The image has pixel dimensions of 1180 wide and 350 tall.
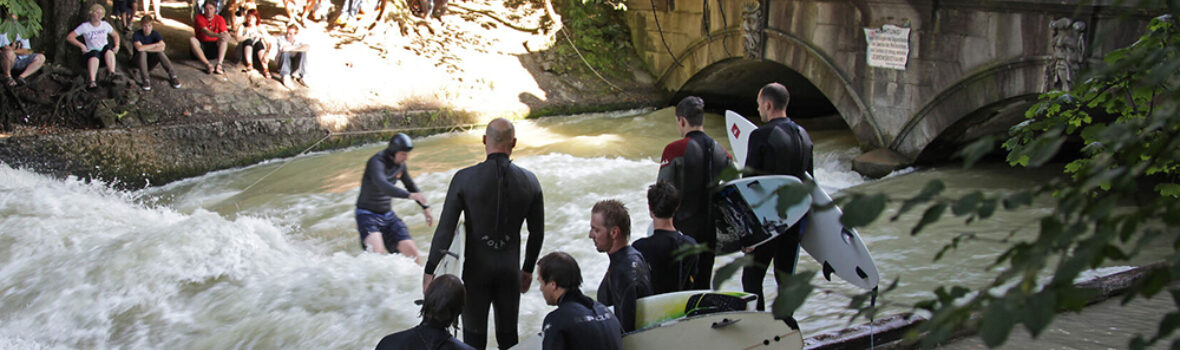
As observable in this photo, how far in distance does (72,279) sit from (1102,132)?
26.3 feet

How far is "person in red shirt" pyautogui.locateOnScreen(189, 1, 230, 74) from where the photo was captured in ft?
48.1

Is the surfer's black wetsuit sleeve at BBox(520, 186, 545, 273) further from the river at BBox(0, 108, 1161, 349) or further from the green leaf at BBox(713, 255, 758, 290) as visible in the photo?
the green leaf at BBox(713, 255, 758, 290)

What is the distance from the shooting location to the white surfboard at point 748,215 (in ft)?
17.4

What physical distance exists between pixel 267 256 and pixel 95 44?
6.59m

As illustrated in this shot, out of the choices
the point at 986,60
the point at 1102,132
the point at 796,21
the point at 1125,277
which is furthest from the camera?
the point at 796,21

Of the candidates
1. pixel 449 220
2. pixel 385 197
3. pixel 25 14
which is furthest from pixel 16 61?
pixel 449 220

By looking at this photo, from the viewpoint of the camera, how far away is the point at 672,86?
18.8 m

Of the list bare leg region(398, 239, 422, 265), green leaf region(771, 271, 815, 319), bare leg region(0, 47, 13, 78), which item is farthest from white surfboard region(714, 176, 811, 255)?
bare leg region(0, 47, 13, 78)

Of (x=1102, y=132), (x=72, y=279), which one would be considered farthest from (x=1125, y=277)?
(x=72, y=279)

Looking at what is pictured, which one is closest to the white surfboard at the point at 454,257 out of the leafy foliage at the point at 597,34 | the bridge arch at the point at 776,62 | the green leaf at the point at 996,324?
the green leaf at the point at 996,324

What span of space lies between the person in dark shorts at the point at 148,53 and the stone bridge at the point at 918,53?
847 cm

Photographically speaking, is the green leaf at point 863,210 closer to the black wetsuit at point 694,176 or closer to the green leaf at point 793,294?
the green leaf at point 793,294

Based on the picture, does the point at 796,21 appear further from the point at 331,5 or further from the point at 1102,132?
the point at 1102,132

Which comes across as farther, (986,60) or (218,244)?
(986,60)
